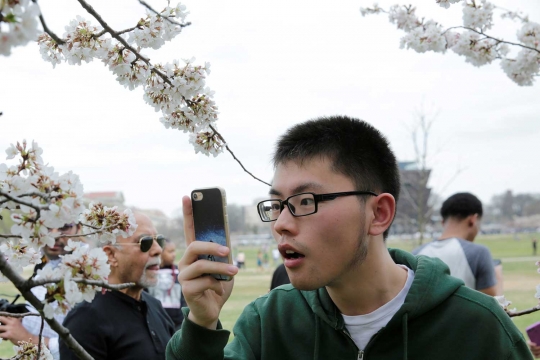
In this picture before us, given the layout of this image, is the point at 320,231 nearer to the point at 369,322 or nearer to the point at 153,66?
the point at 369,322

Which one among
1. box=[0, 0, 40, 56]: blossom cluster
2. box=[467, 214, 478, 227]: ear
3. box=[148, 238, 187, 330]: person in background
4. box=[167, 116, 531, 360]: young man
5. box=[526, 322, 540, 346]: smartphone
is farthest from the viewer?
box=[148, 238, 187, 330]: person in background

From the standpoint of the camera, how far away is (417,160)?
59.6 feet

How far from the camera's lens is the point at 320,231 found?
177 cm

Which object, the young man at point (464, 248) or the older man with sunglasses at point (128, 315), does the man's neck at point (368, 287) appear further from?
the young man at point (464, 248)

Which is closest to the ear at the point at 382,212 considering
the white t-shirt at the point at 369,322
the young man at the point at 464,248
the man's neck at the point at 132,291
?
the white t-shirt at the point at 369,322

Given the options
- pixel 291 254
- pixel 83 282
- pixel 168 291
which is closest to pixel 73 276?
pixel 83 282

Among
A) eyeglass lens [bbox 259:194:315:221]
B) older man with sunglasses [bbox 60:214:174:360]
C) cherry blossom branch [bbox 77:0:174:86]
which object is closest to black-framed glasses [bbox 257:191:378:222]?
eyeglass lens [bbox 259:194:315:221]

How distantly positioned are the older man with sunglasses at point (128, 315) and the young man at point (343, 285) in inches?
52.8

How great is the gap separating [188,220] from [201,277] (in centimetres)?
19

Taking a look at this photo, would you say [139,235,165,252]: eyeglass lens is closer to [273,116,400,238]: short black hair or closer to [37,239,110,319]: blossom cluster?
[273,116,400,238]: short black hair

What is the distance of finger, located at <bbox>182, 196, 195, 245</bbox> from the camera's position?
1699 millimetres

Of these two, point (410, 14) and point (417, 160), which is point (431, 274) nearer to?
point (410, 14)

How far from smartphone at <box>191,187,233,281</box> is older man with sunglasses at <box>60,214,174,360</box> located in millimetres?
1455

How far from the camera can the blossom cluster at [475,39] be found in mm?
2951
